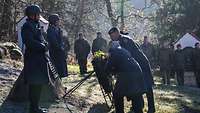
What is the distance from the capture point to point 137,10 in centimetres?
5269

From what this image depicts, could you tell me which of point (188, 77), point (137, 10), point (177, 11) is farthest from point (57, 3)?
point (188, 77)

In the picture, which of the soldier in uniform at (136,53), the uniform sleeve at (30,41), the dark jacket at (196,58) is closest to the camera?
the uniform sleeve at (30,41)

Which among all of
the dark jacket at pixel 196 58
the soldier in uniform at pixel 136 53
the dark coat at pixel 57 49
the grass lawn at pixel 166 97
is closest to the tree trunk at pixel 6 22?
the dark jacket at pixel 196 58

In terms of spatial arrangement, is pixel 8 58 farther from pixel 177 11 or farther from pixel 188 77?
pixel 177 11

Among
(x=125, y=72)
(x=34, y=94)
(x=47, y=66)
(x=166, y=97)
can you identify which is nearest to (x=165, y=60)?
(x=166, y=97)

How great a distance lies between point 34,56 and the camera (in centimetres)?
995

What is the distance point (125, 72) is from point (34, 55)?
1.69 meters

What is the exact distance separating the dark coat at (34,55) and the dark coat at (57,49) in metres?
2.71

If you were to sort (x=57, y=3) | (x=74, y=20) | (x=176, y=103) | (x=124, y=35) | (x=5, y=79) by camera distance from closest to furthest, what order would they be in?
(x=124, y=35)
(x=5, y=79)
(x=176, y=103)
(x=57, y=3)
(x=74, y=20)

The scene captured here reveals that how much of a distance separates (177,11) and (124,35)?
25953 mm

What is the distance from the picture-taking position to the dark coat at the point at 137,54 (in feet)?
35.7

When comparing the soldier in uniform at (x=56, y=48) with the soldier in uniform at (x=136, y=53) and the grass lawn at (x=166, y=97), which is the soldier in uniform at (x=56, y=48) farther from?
the soldier in uniform at (x=136, y=53)

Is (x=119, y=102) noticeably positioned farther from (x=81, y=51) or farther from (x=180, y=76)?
(x=81, y=51)

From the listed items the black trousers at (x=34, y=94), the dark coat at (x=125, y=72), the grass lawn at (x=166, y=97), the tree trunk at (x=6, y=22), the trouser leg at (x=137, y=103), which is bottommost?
the grass lawn at (x=166, y=97)
